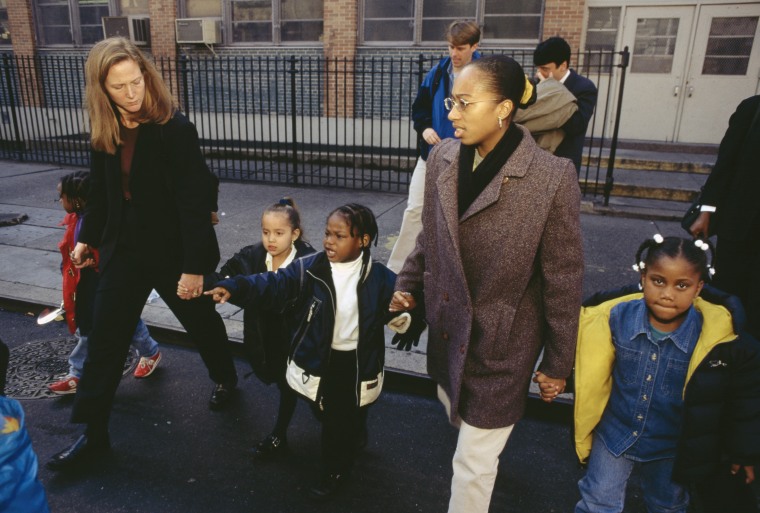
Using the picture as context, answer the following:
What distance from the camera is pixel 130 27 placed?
45.2ft

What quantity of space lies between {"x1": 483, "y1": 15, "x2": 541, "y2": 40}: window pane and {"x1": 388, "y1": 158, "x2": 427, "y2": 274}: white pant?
775 centimetres

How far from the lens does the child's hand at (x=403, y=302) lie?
2531mm

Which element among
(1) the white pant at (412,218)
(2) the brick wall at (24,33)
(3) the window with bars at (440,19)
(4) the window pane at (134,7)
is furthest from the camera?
(2) the brick wall at (24,33)

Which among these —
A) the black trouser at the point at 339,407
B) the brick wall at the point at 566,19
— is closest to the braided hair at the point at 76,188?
the black trouser at the point at 339,407

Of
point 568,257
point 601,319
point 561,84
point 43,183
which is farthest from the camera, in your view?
point 43,183

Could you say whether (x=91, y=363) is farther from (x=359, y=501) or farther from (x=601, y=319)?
(x=601, y=319)

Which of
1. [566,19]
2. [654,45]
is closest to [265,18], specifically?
[566,19]

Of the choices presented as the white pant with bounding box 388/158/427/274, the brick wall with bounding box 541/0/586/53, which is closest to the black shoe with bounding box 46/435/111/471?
the white pant with bounding box 388/158/427/274

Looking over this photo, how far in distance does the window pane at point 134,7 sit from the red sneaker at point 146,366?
12884mm

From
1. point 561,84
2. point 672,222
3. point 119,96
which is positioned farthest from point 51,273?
point 672,222

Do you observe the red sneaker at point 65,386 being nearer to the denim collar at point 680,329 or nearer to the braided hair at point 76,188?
the braided hair at point 76,188

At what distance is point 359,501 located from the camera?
2982mm

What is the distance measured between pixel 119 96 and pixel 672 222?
731 centimetres

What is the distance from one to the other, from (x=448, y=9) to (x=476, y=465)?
11609 millimetres
